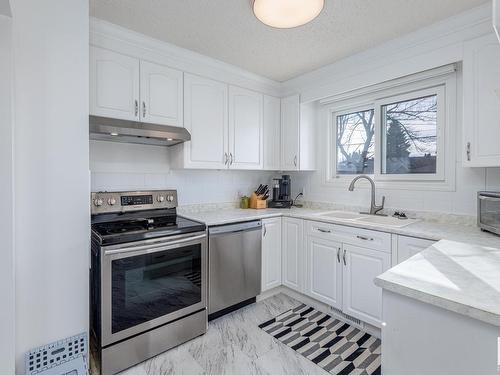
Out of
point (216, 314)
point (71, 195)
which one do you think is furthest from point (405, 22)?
point (216, 314)

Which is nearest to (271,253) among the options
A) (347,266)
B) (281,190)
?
(347,266)

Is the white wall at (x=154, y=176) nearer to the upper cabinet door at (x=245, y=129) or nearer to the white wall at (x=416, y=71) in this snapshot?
the upper cabinet door at (x=245, y=129)

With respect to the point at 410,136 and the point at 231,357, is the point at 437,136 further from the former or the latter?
the point at 231,357

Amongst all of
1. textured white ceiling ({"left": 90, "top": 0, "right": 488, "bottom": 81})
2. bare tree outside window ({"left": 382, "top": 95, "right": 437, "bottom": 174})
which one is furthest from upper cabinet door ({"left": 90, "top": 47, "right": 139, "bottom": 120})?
bare tree outside window ({"left": 382, "top": 95, "right": 437, "bottom": 174})

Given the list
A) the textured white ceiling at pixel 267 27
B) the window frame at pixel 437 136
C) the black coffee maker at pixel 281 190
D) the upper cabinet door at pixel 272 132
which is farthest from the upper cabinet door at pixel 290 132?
the window frame at pixel 437 136

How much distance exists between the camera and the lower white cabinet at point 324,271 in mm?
2273

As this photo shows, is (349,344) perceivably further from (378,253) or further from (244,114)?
(244,114)

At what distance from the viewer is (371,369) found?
1712mm

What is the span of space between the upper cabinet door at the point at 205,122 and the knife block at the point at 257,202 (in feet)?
1.95

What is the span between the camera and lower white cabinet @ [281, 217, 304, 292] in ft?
8.53

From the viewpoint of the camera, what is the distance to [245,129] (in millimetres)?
2881

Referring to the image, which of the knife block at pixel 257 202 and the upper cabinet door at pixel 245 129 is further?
the knife block at pixel 257 202

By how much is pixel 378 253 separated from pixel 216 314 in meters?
1.44

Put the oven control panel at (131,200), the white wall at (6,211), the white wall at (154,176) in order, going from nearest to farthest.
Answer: the white wall at (6,211), the oven control panel at (131,200), the white wall at (154,176)
